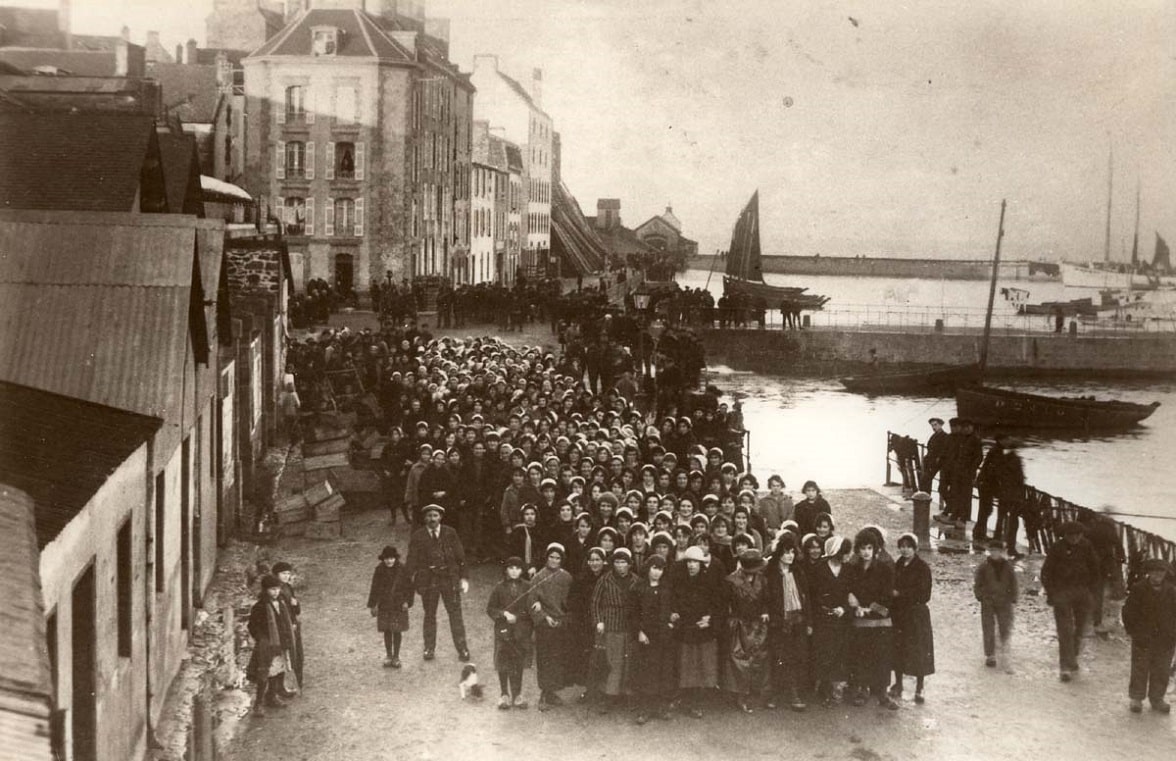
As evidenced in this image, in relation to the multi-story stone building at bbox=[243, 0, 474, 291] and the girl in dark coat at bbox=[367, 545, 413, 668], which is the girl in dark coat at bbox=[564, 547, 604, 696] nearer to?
the girl in dark coat at bbox=[367, 545, 413, 668]

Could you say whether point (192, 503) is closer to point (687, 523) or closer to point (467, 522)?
point (467, 522)

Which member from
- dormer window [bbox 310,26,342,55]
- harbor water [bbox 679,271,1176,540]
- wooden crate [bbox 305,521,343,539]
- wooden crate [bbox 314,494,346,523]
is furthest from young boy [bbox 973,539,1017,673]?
dormer window [bbox 310,26,342,55]

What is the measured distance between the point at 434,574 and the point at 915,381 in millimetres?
44410

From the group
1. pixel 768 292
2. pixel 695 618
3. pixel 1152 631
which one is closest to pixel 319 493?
pixel 695 618

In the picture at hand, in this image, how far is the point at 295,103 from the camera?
144ft

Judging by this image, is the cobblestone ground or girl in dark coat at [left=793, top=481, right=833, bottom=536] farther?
girl in dark coat at [left=793, top=481, right=833, bottom=536]

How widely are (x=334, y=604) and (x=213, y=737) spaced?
3751mm

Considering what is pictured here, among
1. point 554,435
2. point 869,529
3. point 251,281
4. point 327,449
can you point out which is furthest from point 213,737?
point 251,281

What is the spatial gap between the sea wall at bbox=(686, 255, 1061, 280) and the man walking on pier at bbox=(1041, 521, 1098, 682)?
146 m

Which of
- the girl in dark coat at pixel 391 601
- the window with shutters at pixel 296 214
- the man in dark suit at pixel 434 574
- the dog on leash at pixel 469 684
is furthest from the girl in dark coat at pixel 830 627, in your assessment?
the window with shutters at pixel 296 214

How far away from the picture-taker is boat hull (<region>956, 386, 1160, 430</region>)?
145ft

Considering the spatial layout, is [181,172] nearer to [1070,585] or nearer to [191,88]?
[1070,585]

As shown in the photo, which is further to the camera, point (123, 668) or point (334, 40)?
point (334, 40)

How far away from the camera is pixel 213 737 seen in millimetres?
10242
